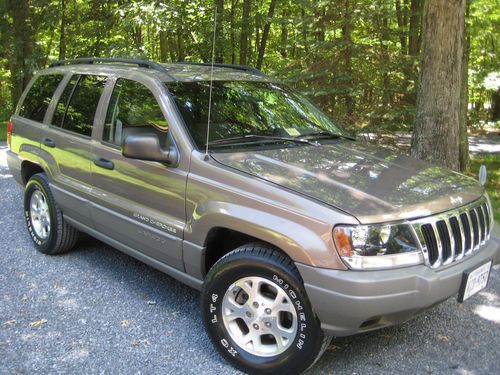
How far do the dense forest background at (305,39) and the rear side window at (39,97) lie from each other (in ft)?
15.4

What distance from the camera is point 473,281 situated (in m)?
3.06

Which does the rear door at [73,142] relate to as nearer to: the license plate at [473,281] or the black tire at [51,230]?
the black tire at [51,230]

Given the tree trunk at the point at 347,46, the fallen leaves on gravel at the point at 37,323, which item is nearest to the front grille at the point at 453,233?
the fallen leaves on gravel at the point at 37,323

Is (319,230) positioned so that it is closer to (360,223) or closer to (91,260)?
(360,223)

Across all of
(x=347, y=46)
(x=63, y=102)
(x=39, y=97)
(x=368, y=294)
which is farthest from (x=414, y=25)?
(x=368, y=294)

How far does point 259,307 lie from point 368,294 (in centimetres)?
72

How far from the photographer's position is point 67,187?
14.9ft

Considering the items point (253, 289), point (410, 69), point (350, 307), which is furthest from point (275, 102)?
point (410, 69)

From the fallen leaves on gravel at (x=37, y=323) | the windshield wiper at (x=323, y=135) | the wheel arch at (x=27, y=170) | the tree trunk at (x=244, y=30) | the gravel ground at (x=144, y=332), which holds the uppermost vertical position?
the tree trunk at (x=244, y=30)

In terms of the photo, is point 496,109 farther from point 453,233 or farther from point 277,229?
point 277,229

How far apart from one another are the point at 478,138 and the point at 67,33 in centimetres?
1387

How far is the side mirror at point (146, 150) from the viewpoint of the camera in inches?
130

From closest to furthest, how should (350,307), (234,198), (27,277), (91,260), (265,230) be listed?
(350,307) → (265,230) → (234,198) → (27,277) → (91,260)

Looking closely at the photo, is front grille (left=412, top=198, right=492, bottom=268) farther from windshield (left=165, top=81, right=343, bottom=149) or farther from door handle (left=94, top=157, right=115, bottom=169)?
door handle (left=94, top=157, right=115, bottom=169)
